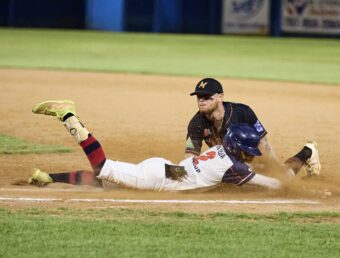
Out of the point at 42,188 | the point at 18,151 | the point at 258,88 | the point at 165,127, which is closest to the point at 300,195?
the point at 42,188

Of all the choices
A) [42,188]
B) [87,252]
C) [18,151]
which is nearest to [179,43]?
[18,151]

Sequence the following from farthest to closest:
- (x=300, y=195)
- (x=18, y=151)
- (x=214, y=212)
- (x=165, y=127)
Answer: (x=165, y=127) < (x=18, y=151) < (x=300, y=195) < (x=214, y=212)

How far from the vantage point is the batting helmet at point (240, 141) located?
6902 mm

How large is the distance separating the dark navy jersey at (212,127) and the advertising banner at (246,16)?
21702 mm

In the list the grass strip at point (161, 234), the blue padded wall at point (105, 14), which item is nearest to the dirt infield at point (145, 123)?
the grass strip at point (161, 234)

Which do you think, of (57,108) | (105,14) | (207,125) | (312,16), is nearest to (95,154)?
(57,108)

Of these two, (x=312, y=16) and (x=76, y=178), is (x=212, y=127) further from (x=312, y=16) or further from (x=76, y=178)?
(x=312, y=16)

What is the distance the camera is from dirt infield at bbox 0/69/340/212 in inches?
281

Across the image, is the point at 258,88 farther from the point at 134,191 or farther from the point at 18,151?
the point at 134,191

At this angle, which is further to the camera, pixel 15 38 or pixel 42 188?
pixel 15 38

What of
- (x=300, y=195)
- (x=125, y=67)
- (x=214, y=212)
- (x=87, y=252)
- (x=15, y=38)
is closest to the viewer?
(x=87, y=252)

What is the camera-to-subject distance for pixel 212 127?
7527 millimetres

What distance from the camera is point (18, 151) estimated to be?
922cm

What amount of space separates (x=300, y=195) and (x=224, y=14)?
22.8 metres
